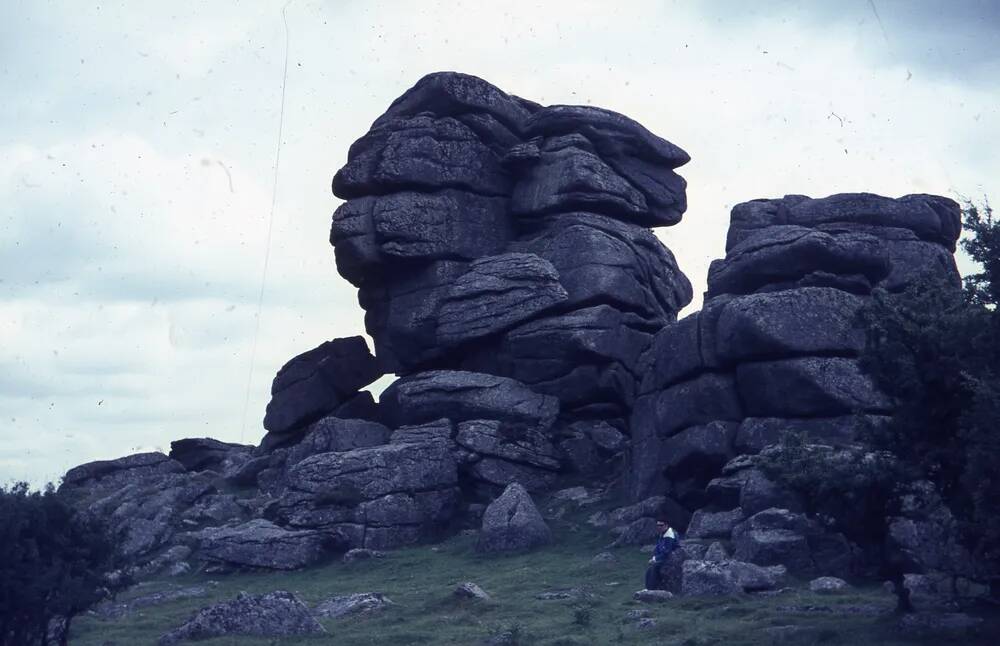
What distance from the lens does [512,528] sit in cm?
5503

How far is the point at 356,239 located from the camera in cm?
7494

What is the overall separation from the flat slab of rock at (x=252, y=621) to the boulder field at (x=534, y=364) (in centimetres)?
617

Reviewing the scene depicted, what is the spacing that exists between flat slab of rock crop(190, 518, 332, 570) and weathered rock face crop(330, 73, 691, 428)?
17.6 m

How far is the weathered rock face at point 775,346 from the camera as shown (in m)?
52.4

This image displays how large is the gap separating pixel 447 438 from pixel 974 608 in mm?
35643

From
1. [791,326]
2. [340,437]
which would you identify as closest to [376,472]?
[340,437]

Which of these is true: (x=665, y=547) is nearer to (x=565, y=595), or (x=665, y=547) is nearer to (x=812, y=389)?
(x=565, y=595)

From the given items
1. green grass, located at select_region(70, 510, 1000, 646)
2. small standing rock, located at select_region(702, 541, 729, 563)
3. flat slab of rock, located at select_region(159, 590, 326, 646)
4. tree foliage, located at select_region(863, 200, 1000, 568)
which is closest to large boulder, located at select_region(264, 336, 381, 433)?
green grass, located at select_region(70, 510, 1000, 646)

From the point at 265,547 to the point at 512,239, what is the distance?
28.2m

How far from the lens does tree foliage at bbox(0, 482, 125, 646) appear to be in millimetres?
33531

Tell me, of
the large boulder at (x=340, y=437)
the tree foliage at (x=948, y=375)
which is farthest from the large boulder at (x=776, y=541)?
the large boulder at (x=340, y=437)

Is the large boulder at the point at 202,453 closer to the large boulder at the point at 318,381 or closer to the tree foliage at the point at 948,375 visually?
the large boulder at the point at 318,381

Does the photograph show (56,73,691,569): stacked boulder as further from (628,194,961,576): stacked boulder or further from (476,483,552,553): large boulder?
(628,194,961,576): stacked boulder

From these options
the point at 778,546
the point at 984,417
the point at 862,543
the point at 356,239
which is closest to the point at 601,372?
the point at 356,239
